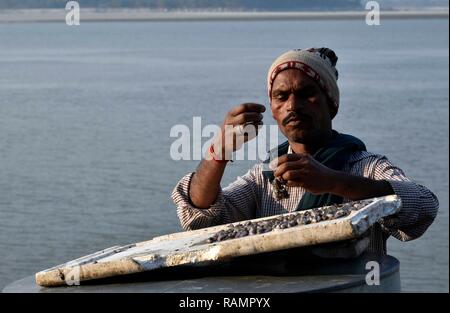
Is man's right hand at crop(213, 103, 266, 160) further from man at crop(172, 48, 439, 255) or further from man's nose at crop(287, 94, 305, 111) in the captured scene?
man's nose at crop(287, 94, 305, 111)

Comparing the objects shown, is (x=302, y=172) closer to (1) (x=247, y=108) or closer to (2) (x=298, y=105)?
(1) (x=247, y=108)

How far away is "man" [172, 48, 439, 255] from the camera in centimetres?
378

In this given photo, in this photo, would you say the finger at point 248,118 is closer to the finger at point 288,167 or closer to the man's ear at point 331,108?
the finger at point 288,167

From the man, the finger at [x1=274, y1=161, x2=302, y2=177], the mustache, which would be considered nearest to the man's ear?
the man

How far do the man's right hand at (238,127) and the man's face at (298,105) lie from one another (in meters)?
0.22

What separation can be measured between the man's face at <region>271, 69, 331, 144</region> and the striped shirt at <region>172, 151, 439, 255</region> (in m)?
0.16

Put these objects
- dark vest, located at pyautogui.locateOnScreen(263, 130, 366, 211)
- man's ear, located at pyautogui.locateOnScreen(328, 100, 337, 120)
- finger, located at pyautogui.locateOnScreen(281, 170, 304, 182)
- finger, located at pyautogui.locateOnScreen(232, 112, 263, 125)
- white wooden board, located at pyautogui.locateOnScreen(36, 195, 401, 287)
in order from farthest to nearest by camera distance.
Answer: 1. man's ear, located at pyautogui.locateOnScreen(328, 100, 337, 120)
2. dark vest, located at pyautogui.locateOnScreen(263, 130, 366, 211)
3. finger, located at pyautogui.locateOnScreen(232, 112, 263, 125)
4. finger, located at pyautogui.locateOnScreen(281, 170, 304, 182)
5. white wooden board, located at pyautogui.locateOnScreen(36, 195, 401, 287)

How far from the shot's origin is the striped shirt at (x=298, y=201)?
3786 mm

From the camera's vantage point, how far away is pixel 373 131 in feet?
79.8

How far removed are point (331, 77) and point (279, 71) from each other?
0.17 metres

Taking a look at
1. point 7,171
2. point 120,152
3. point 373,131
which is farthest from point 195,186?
point 373,131

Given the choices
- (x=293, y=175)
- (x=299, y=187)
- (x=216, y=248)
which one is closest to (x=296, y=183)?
(x=293, y=175)

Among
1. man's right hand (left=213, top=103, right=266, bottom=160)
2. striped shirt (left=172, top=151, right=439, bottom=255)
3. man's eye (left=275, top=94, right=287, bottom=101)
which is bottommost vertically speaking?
striped shirt (left=172, top=151, right=439, bottom=255)
